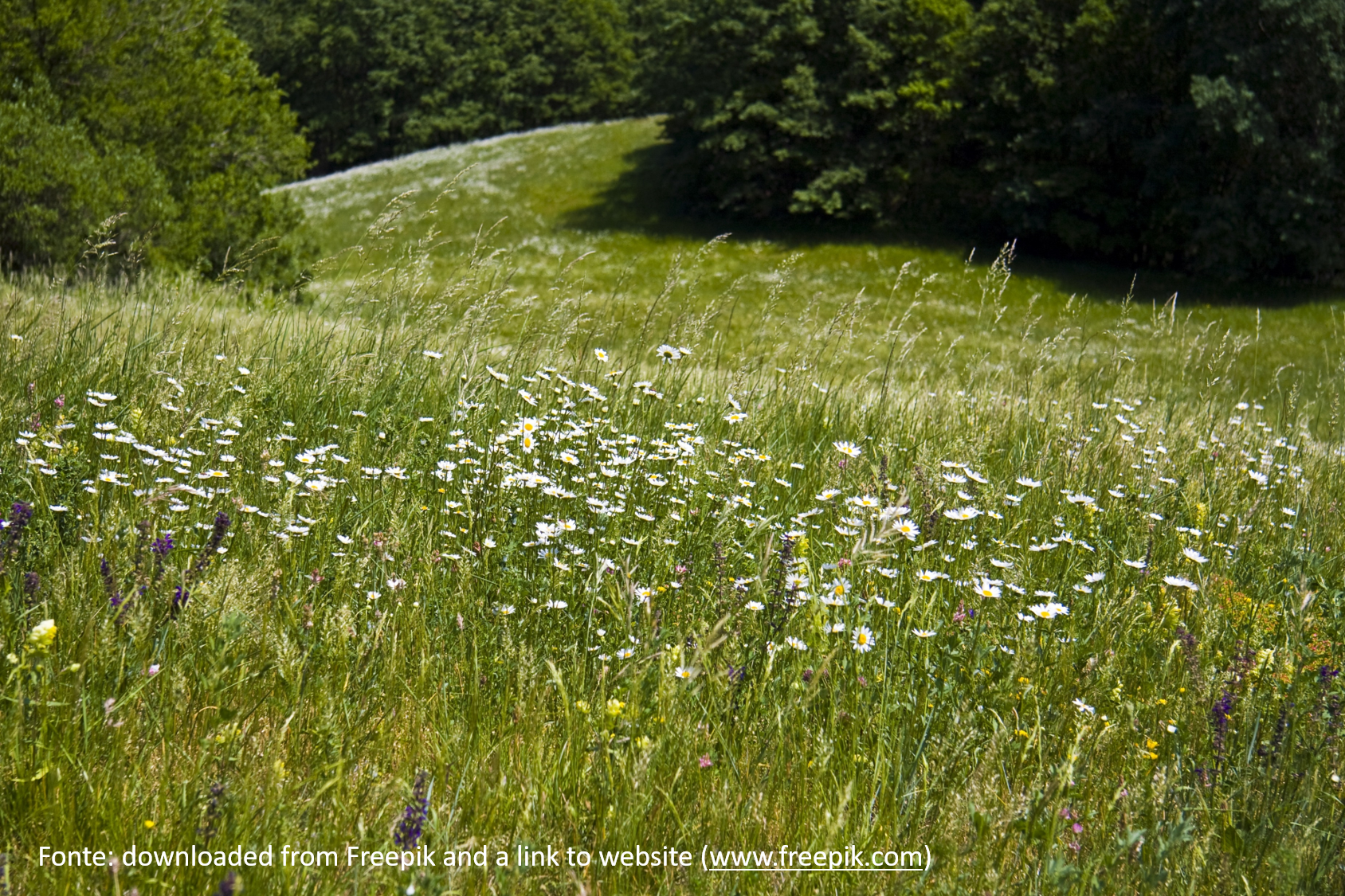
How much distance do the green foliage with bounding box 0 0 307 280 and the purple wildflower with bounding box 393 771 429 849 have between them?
11.8 meters

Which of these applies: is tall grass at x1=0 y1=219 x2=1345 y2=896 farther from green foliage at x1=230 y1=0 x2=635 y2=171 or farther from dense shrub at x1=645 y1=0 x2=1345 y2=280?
green foliage at x1=230 y1=0 x2=635 y2=171

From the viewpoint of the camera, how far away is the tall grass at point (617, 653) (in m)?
1.76

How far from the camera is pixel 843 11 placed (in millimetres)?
31406

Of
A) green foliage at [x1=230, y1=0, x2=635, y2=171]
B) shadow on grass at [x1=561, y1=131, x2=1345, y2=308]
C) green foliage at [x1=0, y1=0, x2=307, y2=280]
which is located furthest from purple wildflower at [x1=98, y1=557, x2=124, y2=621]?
green foliage at [x1=230, y1=0, x2=635, y2=171]

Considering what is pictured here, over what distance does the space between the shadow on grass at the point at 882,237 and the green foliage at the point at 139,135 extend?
12232mm

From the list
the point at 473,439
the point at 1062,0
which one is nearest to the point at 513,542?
the point at 473,439

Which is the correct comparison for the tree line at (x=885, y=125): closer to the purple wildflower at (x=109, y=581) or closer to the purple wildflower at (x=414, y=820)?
the purple wildflower at (x=109, y=581)

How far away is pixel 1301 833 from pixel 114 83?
17.5 meters

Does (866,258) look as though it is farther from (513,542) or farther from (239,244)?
(513,542)

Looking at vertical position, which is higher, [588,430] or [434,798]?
[588,430]

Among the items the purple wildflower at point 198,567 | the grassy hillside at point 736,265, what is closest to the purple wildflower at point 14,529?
the purple wildflower at point 198,567

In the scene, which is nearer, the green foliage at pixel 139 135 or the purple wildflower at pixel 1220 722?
the purple wildflower at pixel 1220 722

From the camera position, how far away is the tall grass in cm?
176

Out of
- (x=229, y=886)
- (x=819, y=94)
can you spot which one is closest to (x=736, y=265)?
(x=819, y=94)
